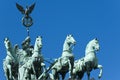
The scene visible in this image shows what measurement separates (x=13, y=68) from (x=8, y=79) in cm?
56

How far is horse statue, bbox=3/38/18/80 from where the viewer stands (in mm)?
35031

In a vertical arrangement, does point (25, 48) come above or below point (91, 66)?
above

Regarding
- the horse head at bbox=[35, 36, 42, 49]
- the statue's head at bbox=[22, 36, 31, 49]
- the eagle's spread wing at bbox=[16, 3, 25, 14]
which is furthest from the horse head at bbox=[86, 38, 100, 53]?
the eagle's spread wing at bbox=[16, 3, 25, 14]

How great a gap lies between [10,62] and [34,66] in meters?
1.43

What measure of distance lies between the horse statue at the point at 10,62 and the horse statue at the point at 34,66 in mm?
383

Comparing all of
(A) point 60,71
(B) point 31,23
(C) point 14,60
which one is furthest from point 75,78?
(B) point 31,23

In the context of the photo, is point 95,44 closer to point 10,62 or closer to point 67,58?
point 67,58

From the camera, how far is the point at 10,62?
1383 inches

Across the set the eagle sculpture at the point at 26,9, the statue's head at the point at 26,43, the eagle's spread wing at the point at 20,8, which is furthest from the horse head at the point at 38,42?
the eagle's spread wing at the point at 20,8

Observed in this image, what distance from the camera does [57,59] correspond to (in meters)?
34.5

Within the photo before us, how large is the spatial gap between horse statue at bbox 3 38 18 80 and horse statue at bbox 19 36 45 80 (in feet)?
1.26

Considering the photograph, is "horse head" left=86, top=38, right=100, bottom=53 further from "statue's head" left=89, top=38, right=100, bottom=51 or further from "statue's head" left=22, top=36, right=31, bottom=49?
"statue's head" left=22, top=36, right=31, bottom=49

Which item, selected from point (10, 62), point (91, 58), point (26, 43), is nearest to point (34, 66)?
point (10, 62)

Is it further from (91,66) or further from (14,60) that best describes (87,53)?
(14,60)
